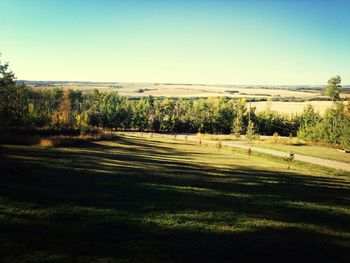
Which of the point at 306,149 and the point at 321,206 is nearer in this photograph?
the point at 321,206

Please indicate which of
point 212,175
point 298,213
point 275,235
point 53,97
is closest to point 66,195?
point 275,235

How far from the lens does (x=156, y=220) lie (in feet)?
34.2

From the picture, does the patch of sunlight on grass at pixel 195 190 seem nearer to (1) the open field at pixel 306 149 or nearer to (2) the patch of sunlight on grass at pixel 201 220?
(2) the patch of sunlight on grass at pixel 201 220

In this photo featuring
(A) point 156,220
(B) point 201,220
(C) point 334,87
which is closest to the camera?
(A) point 156,220

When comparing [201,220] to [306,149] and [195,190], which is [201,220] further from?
[306,149]

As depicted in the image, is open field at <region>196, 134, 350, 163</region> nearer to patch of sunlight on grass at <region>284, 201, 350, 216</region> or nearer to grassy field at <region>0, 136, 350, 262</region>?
patch of sunlight on grass at <region>284, 201, 350, 216</region>

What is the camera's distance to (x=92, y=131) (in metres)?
54.2

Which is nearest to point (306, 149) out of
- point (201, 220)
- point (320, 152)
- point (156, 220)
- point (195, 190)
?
point (320, 152)

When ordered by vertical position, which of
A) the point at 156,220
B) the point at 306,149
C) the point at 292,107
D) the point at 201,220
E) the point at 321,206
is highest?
the point at 292,107

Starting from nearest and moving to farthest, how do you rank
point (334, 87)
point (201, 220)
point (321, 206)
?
point (201, 220) → point (321, 206) → point (334, 87)

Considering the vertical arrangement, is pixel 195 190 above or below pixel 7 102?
below

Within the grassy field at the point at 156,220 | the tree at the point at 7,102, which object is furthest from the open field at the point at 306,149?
the tree at the point at 7,102

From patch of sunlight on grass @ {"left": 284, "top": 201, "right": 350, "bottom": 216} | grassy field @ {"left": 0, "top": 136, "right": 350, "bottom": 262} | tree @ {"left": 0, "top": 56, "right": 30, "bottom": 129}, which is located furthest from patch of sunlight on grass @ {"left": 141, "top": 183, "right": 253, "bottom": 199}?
tree @ {"left": 0, "top": 56, "right": 30, "bottom": 129}

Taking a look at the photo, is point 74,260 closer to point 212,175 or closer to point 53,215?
point 53,215
